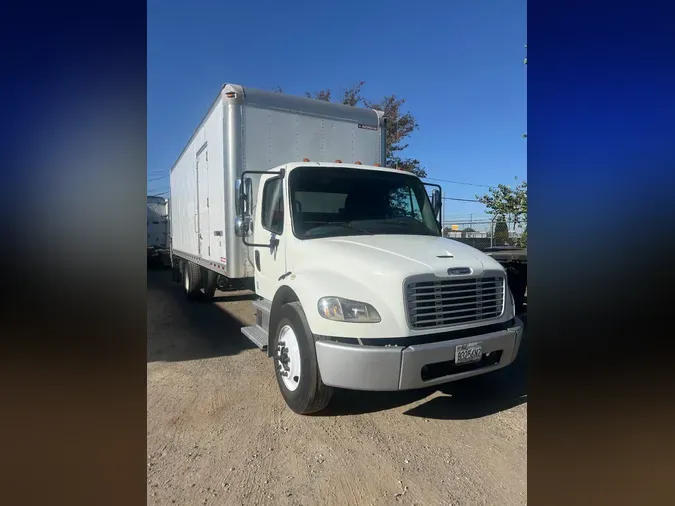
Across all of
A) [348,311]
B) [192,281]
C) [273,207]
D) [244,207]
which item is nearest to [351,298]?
[348,311]

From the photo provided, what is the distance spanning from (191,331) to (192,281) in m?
2.63

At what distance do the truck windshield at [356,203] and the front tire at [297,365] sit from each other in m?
0.93

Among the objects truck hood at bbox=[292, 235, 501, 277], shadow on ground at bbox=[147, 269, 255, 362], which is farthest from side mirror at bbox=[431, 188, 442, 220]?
shadow on ground at bbox=[147, 269, 255, 362]

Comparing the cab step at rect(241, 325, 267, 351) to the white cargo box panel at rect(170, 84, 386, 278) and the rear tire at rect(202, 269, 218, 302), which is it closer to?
the white cargo box panel at rect(170, 84, 386, 278)

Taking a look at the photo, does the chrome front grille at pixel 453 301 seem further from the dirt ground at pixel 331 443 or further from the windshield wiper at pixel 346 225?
the windshield wiper at pixel 346 225

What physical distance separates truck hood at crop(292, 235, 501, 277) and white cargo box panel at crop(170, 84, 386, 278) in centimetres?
211

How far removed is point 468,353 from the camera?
3.17 meters

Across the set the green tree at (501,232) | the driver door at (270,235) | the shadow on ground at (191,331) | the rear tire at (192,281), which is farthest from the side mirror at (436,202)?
the green tree at (501,232)

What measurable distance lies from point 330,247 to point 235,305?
5.61 m

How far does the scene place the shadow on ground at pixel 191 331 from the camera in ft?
17.5

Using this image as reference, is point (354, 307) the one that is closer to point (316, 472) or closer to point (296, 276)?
point (296, 276)

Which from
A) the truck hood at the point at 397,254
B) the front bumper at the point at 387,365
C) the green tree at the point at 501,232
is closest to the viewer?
the front bumper at the point at 387,365

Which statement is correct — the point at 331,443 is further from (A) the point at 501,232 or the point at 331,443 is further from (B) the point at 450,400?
(A) the point at 501,232
